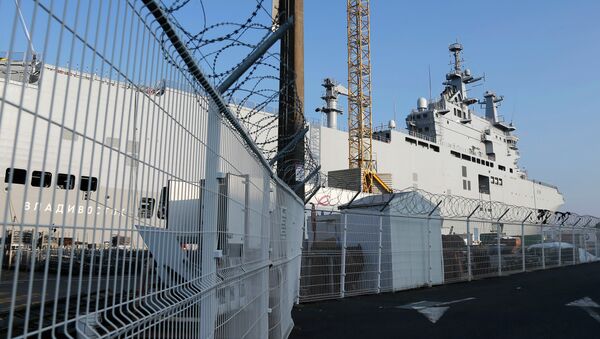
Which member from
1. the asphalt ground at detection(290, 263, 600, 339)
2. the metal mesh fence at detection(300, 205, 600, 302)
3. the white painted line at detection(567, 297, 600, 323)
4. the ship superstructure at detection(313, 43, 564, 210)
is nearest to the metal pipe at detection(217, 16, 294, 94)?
the asphalt ground at detection(290, 263, 600, 339)

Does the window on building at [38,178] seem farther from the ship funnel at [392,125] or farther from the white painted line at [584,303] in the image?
the ship funnel at [392,125]

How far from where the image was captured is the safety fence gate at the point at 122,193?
124 cm

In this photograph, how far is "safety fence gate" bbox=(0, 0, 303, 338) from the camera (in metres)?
1.24

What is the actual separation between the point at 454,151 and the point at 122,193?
192 feet

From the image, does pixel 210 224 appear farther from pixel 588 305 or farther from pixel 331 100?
pixel 331 100

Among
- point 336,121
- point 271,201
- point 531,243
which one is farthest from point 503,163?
point 271,201

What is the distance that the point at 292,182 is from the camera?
23.9 ft

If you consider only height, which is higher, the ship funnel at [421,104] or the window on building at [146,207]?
the ship funnel at [421,104]

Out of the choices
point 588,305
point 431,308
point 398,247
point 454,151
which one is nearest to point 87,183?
point 431,308

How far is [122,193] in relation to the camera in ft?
5.25

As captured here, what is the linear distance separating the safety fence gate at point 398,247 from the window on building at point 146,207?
7607 mm

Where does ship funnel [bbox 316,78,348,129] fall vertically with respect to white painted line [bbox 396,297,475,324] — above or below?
above

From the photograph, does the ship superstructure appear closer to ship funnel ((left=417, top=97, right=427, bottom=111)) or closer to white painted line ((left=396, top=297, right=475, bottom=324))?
ship funnel ((left=417, top=97, right=427, bottom=111))

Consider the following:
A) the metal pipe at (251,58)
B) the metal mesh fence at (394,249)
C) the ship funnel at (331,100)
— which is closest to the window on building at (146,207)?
the metal pipe at (251,58)
